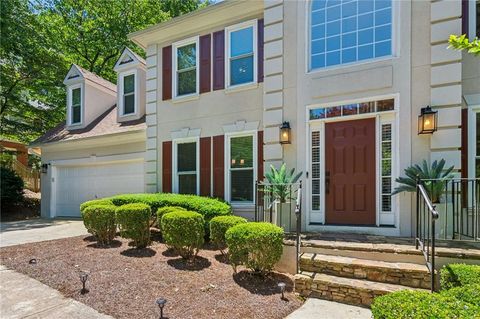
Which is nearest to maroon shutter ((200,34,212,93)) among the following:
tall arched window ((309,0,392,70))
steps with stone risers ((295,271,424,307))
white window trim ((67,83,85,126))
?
tall arched window ((309,0,392,70))

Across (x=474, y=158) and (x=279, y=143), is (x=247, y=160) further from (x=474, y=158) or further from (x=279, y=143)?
(x=474, y=158)

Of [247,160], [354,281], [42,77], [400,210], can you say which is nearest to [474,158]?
[400,210]

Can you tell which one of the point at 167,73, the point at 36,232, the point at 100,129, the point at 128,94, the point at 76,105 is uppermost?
the point at 167,73

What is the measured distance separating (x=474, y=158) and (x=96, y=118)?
12.2 m

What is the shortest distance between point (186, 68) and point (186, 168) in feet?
9.60

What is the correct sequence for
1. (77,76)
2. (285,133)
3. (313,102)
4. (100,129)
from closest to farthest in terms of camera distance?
(313,102) → (285,133) → (100,129) → (77,76)

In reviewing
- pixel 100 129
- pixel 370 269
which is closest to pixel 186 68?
pixel 100 129

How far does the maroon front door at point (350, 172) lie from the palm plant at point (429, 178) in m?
0.60

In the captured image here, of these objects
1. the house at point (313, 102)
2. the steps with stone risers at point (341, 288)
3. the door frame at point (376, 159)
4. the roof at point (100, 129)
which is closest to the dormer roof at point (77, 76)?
the roof at point (100, 129)

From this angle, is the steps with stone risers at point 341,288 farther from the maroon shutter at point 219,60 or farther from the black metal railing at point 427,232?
the maroon shutter at point 219,60

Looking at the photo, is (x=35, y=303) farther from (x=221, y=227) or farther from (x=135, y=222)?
(x=221, y=227)

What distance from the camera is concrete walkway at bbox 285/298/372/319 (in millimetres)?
3559

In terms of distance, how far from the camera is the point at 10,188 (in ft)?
41.0

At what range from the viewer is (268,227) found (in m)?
4.65
